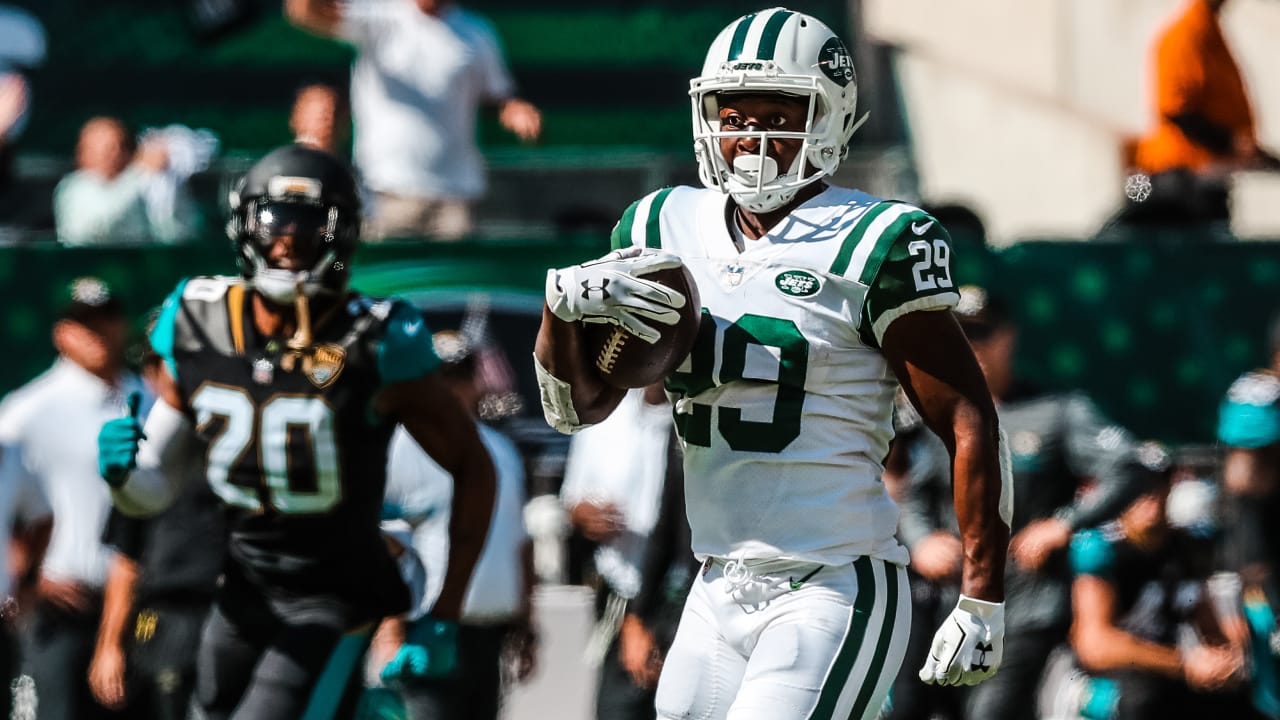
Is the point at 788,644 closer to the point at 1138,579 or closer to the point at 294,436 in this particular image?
the point at 294,436

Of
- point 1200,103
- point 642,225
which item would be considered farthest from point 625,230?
point 1200,103

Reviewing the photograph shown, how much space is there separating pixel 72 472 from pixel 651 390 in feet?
6.20

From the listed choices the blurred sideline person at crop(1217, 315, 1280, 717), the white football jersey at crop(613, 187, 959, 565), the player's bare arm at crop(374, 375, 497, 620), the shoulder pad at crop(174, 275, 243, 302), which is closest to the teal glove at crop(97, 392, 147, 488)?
the shoulder pad at crop(174, 275, 243, 302)

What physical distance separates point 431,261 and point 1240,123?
12.1 ft

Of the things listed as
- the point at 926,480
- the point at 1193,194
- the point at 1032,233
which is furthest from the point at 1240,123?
the point at 926,480

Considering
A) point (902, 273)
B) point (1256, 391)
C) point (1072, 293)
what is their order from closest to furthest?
point (902, 273)
point (1256, 391)
point (1072, 293)

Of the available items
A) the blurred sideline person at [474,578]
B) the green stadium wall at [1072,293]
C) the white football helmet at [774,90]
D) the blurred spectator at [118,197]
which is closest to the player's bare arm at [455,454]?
the white football helmet at [774,90]

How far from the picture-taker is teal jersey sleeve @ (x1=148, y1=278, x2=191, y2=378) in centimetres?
454

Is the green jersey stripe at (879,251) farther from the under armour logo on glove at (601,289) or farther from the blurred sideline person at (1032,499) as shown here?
the blurred sideline person at (1032,499)

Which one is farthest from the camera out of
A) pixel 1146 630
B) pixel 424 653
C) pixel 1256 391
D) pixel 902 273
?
pixel 1146 630

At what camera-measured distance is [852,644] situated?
3.67 meters

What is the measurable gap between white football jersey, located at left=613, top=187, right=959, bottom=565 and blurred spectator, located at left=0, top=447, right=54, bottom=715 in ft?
10.5

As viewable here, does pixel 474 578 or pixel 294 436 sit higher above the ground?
pixel 294 436

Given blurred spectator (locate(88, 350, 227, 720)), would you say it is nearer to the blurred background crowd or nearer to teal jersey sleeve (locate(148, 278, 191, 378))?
the blurred background crowd
